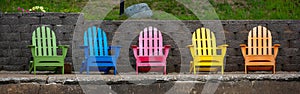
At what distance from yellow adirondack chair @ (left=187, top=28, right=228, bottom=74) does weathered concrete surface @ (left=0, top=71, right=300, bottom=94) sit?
78.8 inches

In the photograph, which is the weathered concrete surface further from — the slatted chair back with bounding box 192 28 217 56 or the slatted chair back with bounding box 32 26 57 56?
the slatted chair back with bounding box 32 26 57 56

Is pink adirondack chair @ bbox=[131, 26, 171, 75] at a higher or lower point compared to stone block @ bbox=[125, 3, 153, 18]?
lower

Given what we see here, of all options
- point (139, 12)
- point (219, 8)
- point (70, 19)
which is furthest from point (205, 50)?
point (219, 8)

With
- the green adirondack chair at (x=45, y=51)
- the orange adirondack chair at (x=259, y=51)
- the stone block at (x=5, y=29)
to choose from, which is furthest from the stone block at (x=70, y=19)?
the orange adirondack chair at (x=259, y=51)

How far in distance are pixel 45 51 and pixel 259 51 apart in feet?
10.6

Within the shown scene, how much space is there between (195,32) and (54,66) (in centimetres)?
221

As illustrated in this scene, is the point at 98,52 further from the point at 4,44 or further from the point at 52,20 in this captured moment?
the point at 4,44

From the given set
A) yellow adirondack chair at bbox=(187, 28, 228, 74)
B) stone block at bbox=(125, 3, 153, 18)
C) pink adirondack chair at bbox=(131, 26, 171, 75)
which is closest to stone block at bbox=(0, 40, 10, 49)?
pink adirondack chair at bbox=(131, 26, 171, 75)

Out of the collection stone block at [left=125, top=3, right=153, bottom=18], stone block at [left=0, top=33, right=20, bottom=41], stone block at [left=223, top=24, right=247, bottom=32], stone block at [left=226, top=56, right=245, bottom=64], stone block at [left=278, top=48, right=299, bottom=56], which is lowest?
stone block at [left=226, top=56, right=245, bottom=64]

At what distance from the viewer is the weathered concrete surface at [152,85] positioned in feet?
19.1

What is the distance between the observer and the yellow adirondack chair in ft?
26.2

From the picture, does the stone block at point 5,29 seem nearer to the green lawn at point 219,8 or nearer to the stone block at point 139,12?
the stone block at point 139,12

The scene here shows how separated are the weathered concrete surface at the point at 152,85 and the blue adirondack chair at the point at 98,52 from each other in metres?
2.05

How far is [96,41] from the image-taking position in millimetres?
8469
